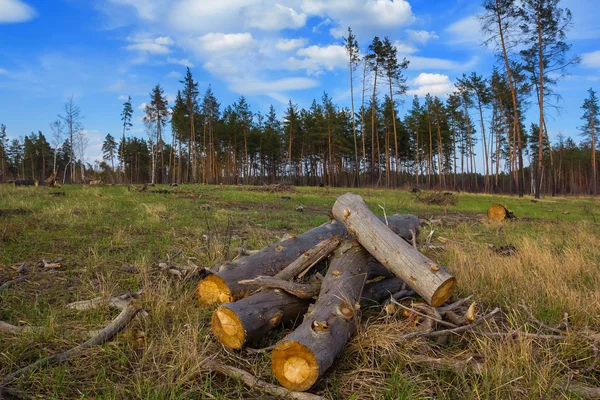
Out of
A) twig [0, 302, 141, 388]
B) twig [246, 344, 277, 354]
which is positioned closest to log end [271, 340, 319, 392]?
twig [246, 344, 277, 354]

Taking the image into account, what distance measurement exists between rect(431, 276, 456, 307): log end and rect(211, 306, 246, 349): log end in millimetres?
1628

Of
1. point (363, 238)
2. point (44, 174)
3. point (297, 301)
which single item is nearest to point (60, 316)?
point (297, 301)

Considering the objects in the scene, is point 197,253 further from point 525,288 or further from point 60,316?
point 525,288

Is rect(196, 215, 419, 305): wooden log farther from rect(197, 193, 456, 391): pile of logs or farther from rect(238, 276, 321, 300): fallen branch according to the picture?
rect(238, 276, 321, 300): fallen branch

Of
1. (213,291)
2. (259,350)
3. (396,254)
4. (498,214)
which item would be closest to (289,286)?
(259,350)

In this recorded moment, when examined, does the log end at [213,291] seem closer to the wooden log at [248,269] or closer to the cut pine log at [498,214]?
the wooden log at [248,269]

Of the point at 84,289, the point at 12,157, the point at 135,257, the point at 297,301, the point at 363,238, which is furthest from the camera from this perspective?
the point at 12,157

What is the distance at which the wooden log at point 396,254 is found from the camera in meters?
2.97

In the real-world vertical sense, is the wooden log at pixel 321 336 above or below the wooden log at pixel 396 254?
below

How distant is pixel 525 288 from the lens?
3889 mm

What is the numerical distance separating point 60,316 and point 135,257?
2.21 m

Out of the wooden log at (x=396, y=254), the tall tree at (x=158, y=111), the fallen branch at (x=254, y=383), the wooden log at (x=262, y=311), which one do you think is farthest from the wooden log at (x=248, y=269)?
the tall tree at (x=158, y=111)

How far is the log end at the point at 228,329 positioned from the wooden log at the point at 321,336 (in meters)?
0.43

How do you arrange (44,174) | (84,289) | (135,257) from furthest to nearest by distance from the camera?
1. (44,174)
2. (135,257)
3. (84,289)
